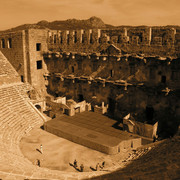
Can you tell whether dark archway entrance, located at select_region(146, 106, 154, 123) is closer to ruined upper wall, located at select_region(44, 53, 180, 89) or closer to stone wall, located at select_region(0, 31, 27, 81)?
ruined upper wall, located at select_region(44, 53, 180, 89)

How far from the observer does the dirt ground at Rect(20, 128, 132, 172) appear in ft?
39.7

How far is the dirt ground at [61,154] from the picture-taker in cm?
1211

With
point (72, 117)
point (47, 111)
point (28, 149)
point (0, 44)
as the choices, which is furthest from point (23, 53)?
point (28, 149)

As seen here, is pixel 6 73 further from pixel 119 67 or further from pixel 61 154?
pixel 61 154

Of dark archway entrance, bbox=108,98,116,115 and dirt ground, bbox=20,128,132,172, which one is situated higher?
dark archway entrance, bbox=108,98,116,115

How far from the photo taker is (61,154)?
13250 millimetres

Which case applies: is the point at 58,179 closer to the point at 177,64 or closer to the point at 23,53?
the point at 177,64

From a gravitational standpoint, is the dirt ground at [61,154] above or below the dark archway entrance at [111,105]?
below

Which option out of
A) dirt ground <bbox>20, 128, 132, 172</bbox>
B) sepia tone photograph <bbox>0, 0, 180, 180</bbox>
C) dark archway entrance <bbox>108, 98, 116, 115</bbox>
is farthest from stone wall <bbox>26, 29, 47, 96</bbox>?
dirt ground <bbox>20, 128, 132, 172</bbox>

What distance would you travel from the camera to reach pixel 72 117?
1847 cm

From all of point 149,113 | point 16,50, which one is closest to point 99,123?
point 149,113

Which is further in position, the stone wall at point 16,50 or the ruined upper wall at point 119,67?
the stone wall at point 16,50

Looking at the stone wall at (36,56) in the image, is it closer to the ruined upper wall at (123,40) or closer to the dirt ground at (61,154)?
the ruined upper wall at (123,40)

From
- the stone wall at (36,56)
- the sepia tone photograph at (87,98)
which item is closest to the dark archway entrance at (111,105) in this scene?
the sepia tone photograph at (87,98)
